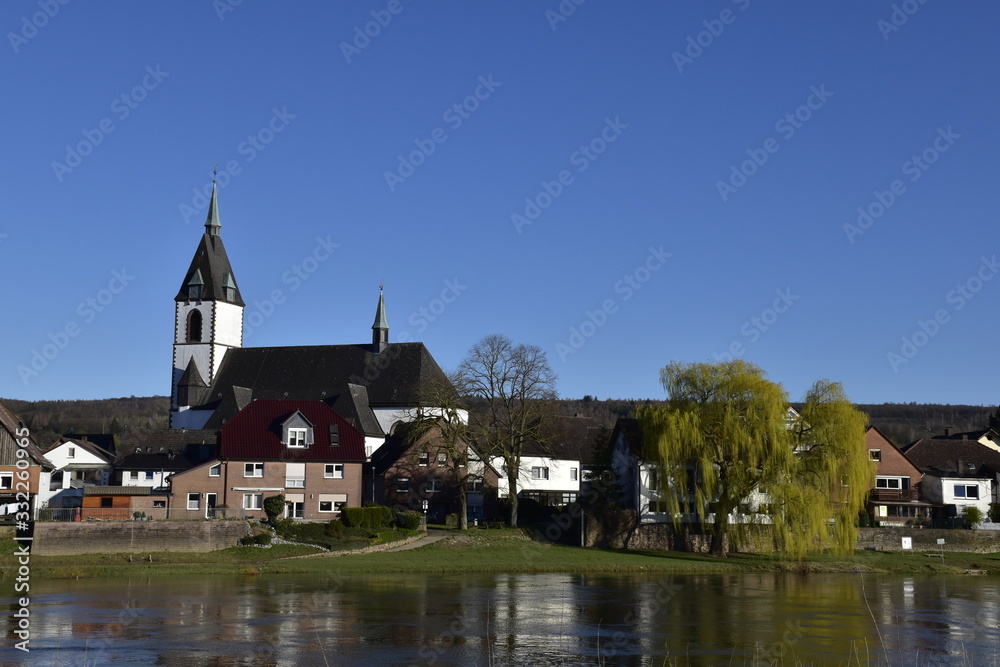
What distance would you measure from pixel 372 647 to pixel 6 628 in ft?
35.1

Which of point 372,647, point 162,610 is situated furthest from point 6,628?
point 372,647

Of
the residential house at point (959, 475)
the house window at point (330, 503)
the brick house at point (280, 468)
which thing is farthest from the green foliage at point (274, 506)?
the residential house at point (959, 475)

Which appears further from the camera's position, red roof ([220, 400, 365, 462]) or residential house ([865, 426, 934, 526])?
residential house ([865, 426, 934, 526])

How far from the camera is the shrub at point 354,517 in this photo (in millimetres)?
57531

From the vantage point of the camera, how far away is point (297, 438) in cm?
6519

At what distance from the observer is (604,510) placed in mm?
59750

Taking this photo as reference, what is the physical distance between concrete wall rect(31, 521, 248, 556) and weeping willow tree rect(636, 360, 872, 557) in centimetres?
2338

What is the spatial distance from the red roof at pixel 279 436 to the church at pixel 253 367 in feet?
41.2

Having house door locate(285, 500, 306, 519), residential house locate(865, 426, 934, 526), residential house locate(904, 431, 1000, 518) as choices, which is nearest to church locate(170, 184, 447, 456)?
house door locate(285, 500, 306, 519)

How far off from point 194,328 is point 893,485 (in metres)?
60.0

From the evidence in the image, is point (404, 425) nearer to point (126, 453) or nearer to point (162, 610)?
point (126, 453)

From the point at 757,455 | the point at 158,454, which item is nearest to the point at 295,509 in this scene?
the point at 158,454

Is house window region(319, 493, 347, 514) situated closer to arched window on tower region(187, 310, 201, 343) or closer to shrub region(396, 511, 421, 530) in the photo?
shrub region(396, 511, 421, 530)

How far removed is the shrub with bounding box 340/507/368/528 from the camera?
57.5m
